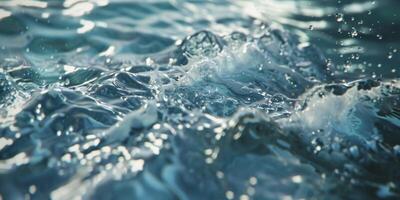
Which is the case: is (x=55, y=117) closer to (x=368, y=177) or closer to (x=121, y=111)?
(x=121, y=111)

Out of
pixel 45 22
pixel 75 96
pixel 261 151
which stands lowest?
pixel 45 22

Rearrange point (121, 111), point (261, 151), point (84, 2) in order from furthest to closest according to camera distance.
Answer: point (84, 2), point (121, 111), point (261, 151)

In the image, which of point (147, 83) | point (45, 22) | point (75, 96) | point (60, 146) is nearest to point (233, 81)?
point (147, 83)

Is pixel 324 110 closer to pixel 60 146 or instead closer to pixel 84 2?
pixel 60 146

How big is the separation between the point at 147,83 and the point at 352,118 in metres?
2.16

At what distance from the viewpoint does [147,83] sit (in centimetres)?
462

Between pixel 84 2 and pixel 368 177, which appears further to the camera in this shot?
pixel 84 2

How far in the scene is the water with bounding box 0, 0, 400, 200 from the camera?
313 centimetres

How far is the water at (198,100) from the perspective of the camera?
10.3ft

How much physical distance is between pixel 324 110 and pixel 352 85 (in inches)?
27.4

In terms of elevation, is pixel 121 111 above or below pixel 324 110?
below

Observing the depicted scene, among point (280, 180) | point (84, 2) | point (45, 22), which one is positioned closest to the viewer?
point (280, 180)

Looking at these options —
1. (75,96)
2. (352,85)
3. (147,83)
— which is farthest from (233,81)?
(75,96)

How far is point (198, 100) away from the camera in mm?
4250
